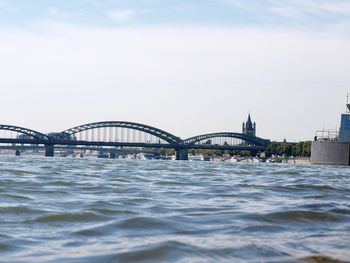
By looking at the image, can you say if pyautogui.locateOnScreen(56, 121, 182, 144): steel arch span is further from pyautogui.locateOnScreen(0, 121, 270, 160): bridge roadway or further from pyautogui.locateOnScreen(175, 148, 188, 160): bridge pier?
pyautogui.locateOnScreen(175, 148, 188, 160): bridge pier

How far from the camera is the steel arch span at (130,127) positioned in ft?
607

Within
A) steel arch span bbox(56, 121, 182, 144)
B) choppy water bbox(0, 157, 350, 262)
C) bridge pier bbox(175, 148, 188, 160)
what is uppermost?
steel arch span bbox(56, 121, 182, 144)

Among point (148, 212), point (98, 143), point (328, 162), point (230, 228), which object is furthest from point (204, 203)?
Result: point (98, 143)

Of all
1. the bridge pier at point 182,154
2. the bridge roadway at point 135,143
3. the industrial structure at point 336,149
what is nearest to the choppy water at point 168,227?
the industrial structure at point 336,149

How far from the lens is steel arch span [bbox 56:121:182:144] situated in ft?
607

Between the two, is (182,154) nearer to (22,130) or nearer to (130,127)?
(130,127)

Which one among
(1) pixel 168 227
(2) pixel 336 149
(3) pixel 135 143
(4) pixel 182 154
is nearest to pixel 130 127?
(4) pixel 182 154

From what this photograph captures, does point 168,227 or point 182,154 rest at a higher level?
point 182,154

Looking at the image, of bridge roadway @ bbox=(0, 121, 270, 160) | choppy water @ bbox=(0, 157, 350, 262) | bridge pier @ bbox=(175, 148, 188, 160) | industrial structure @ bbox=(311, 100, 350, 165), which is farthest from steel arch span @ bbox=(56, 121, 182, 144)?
choppy water @ bbox=(0, 157, 350, 262)

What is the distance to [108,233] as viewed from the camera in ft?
38.8

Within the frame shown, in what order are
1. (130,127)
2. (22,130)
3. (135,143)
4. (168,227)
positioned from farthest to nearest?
(130,127), (22,130), (135,143), (168,227)

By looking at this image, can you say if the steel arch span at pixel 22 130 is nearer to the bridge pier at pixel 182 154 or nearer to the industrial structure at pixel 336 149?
the bridge pier at pixel 182 154

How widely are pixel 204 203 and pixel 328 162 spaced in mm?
71049

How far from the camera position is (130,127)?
611 ft
